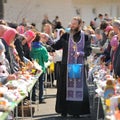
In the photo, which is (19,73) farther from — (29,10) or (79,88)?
(29,10)

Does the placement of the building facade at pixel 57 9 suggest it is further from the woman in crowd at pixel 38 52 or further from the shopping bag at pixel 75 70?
the shopping bag at pixel 75 70

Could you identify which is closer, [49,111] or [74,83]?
[74,83]

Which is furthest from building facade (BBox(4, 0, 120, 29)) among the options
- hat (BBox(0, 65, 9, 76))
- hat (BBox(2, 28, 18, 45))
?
hat (BBox(0, 65, 9, 76))

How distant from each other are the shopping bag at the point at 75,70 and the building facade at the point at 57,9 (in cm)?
2087

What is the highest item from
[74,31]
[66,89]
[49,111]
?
[74,31]

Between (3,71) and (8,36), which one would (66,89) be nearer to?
(8,36)

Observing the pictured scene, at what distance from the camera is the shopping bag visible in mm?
9688

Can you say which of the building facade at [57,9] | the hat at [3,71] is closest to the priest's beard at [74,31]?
the hat at [3,71]

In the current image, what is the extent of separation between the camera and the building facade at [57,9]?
3134 centimetres

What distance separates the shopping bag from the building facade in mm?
20874

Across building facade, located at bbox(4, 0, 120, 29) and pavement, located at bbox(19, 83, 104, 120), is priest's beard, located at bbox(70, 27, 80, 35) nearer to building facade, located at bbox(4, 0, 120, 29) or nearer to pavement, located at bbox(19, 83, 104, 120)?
pavement, located at bbox(19, 83, 104, 120)

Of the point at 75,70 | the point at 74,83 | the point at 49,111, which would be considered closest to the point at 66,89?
the point at 74,83

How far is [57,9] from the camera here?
106ft

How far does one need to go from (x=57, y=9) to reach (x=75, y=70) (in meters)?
22.9
